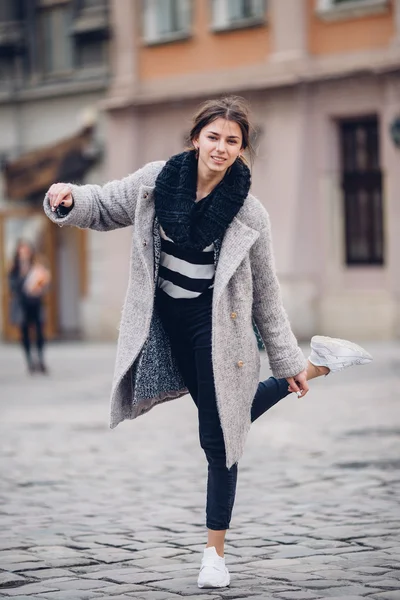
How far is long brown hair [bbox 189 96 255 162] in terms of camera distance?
575 centimetres

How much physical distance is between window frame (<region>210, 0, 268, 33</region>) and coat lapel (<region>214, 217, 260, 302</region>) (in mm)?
18073

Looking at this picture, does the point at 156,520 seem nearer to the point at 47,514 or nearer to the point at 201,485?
the point at 47,514

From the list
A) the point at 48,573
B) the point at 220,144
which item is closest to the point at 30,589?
the point at 48,573

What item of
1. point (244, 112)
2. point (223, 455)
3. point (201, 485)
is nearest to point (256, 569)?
point (223, 455)

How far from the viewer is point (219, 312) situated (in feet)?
18.7

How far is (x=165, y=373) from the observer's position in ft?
19.4

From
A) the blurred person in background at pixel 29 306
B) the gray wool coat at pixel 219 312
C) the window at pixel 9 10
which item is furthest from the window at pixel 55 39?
the gray wool coat at pixel 219 312

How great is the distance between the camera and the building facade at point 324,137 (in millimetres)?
21938

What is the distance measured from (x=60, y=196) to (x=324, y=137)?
17.5 metres

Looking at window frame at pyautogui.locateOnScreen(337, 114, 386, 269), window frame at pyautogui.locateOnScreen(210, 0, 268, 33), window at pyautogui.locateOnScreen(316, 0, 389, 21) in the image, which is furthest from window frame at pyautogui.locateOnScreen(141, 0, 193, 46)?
window frame at pyautogui.locateOnScreen(337, 114, 386, 269)

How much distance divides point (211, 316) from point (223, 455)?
1.68ft

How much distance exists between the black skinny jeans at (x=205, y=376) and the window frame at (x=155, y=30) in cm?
1924

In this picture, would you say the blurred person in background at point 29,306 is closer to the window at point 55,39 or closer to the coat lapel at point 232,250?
the window at point 55,39

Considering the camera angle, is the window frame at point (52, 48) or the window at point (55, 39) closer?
the window frame at point (52, 48)
